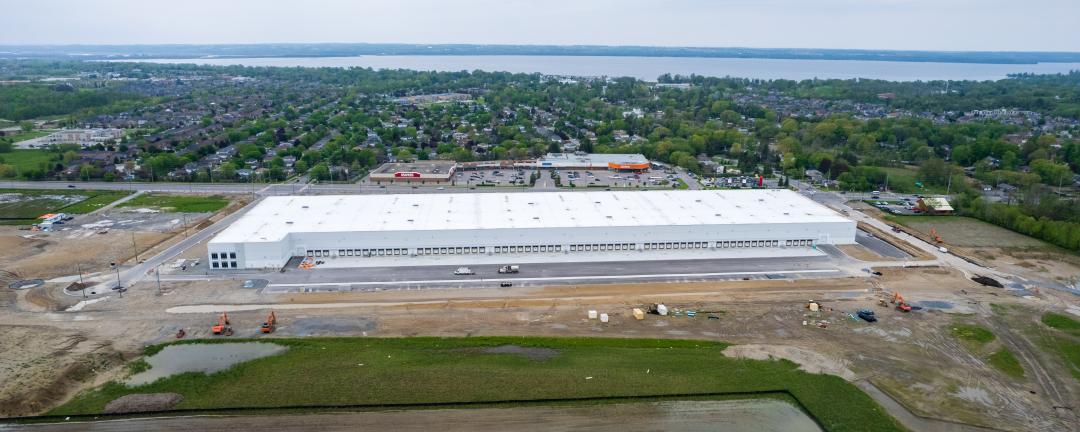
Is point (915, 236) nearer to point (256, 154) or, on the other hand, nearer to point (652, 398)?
point (652, 398)

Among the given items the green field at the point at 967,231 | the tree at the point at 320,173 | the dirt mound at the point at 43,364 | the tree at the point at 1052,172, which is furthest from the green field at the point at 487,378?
the tree at the point at 1052,172

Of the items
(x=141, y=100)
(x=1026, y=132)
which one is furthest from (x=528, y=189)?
(x=141, y=100)

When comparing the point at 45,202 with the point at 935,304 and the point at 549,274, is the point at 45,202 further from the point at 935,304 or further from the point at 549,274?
the point at 935,304

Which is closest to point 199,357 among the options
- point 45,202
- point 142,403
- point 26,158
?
point 142,403

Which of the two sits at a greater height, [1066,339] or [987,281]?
[987,281]

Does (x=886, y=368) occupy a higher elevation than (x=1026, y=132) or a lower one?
lower

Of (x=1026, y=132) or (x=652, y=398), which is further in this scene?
(x=1026, y=132)

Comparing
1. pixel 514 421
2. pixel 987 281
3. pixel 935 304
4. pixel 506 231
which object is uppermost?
pixel 506 231

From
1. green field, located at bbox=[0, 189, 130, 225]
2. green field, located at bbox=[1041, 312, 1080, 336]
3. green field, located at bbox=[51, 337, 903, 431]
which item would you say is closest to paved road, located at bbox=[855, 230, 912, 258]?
green field, located at bbox=[1041, 312, 1080, 336]
